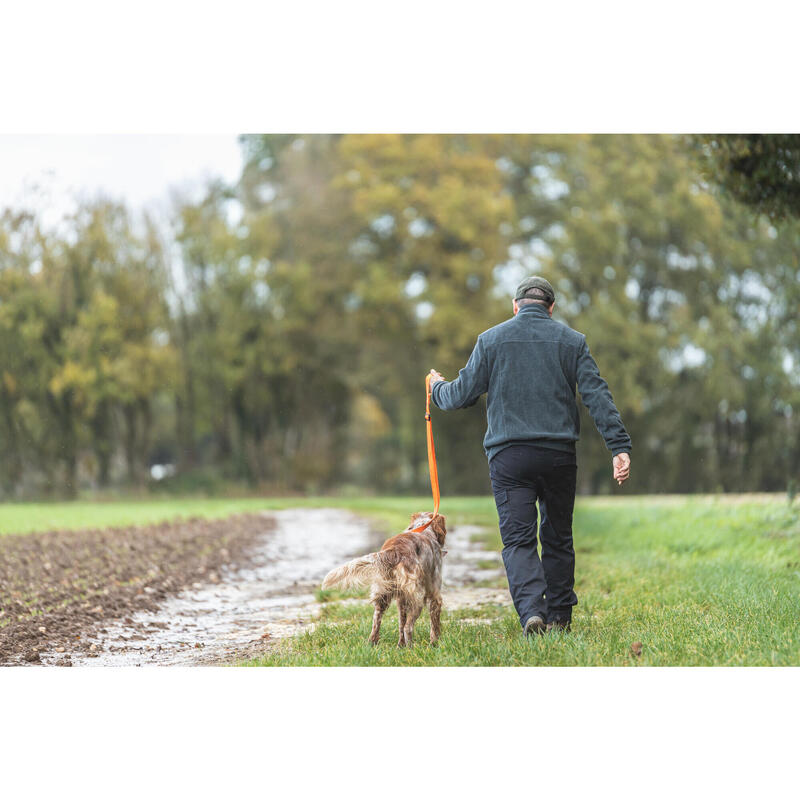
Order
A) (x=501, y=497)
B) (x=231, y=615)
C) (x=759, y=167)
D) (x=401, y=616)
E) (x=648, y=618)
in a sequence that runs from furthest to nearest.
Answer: (x=759, y=167) → (x=231, y=615) → (x=648, y=618) → (x=501, y=497) → (x=401, y=616)

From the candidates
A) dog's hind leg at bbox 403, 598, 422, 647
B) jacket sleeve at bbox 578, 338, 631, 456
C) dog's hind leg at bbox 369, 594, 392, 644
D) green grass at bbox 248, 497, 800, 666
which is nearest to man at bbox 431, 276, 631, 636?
jacket sleeve at bbox 578, 338, 631, 456

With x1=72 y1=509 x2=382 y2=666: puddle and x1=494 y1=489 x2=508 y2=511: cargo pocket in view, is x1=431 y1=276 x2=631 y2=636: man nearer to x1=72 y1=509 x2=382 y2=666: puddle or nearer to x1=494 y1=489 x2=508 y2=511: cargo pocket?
x1=494 y1=489 x2=508 y2=511: cargo pocket

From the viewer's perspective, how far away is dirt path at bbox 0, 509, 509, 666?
448 centimetres

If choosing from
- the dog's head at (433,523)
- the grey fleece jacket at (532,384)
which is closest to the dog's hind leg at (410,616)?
the dog's head at (433,523)

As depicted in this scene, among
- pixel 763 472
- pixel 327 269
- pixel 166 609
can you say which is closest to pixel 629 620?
pixel 166 609

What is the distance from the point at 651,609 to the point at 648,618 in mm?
246

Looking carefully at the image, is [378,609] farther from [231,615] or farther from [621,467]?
[231,615]

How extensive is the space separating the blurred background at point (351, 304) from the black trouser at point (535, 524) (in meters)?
7.69

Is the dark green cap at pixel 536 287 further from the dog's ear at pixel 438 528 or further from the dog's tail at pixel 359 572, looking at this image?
the dog's tail at pixel 359 572

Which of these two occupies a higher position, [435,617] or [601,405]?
[601,405]

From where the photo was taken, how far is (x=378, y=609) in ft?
13.3

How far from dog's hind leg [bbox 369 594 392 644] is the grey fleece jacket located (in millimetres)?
898

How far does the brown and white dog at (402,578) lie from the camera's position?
12.7 ft

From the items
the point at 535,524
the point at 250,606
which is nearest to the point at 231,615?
the point at 250,606
